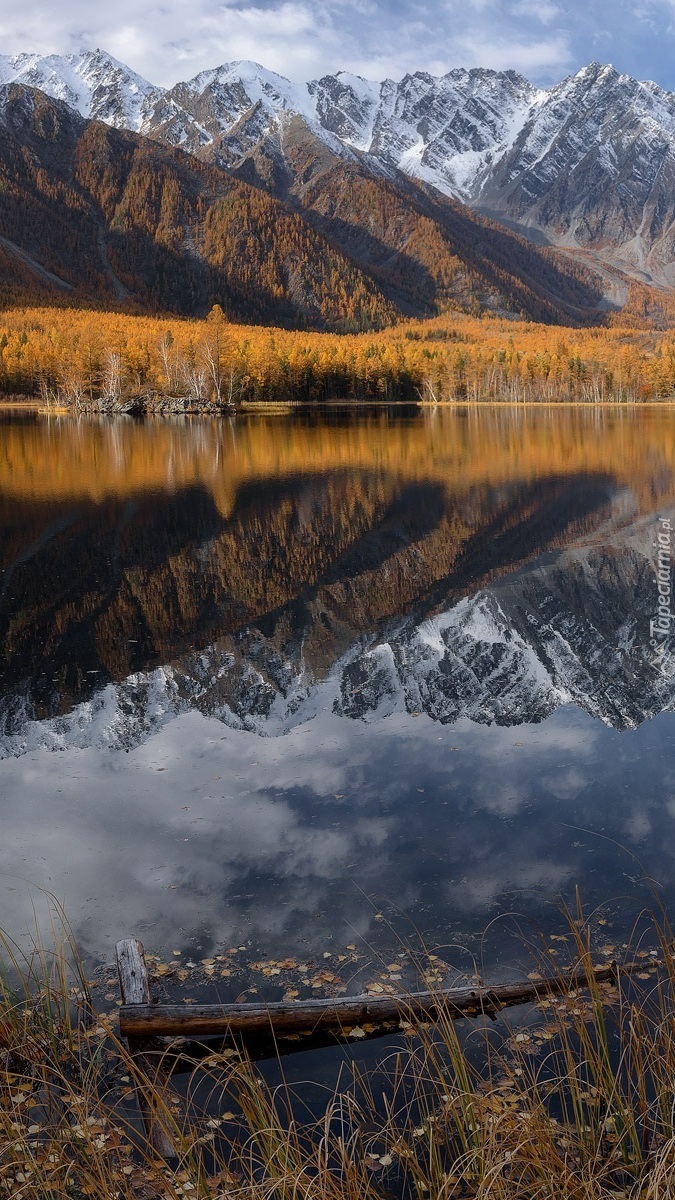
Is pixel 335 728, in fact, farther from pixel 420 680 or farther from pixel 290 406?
pixel 290 406

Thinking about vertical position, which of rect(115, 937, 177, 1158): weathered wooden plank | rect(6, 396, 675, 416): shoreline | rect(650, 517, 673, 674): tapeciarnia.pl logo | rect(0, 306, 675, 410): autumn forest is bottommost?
rect(115, 937, 177, 1158): weathered wooden plank

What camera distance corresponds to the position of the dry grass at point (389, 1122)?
4.47m

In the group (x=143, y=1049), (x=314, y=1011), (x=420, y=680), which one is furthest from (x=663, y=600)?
(x=143, y=1049)

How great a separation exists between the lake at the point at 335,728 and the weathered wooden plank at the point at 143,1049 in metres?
0.94

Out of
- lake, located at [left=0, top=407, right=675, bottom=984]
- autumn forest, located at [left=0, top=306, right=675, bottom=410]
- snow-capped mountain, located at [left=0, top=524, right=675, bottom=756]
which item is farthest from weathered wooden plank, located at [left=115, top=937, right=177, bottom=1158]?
autumn forest, located at [left=0, top=306, right=675, bottom=410]

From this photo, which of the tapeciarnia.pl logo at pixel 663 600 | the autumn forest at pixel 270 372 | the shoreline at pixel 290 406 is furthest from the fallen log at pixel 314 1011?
the autumn forest at pixel 270 372

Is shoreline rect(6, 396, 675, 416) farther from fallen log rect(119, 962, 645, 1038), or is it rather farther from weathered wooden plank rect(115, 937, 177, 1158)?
fallen log rect(119, 962, 645, 1038)

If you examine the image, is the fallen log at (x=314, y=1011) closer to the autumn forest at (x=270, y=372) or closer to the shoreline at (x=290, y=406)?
the shoreline at (x=290, y=406)

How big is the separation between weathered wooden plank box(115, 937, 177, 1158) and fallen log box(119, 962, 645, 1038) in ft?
0.29

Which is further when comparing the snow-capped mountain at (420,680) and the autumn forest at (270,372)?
the autumn forest at (270,372)

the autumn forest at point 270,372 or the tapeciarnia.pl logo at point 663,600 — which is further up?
the autumn forest at point 270,372

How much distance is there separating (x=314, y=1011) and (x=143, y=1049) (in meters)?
1.14

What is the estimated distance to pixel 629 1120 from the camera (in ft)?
15.6

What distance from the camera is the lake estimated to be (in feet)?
27.5
